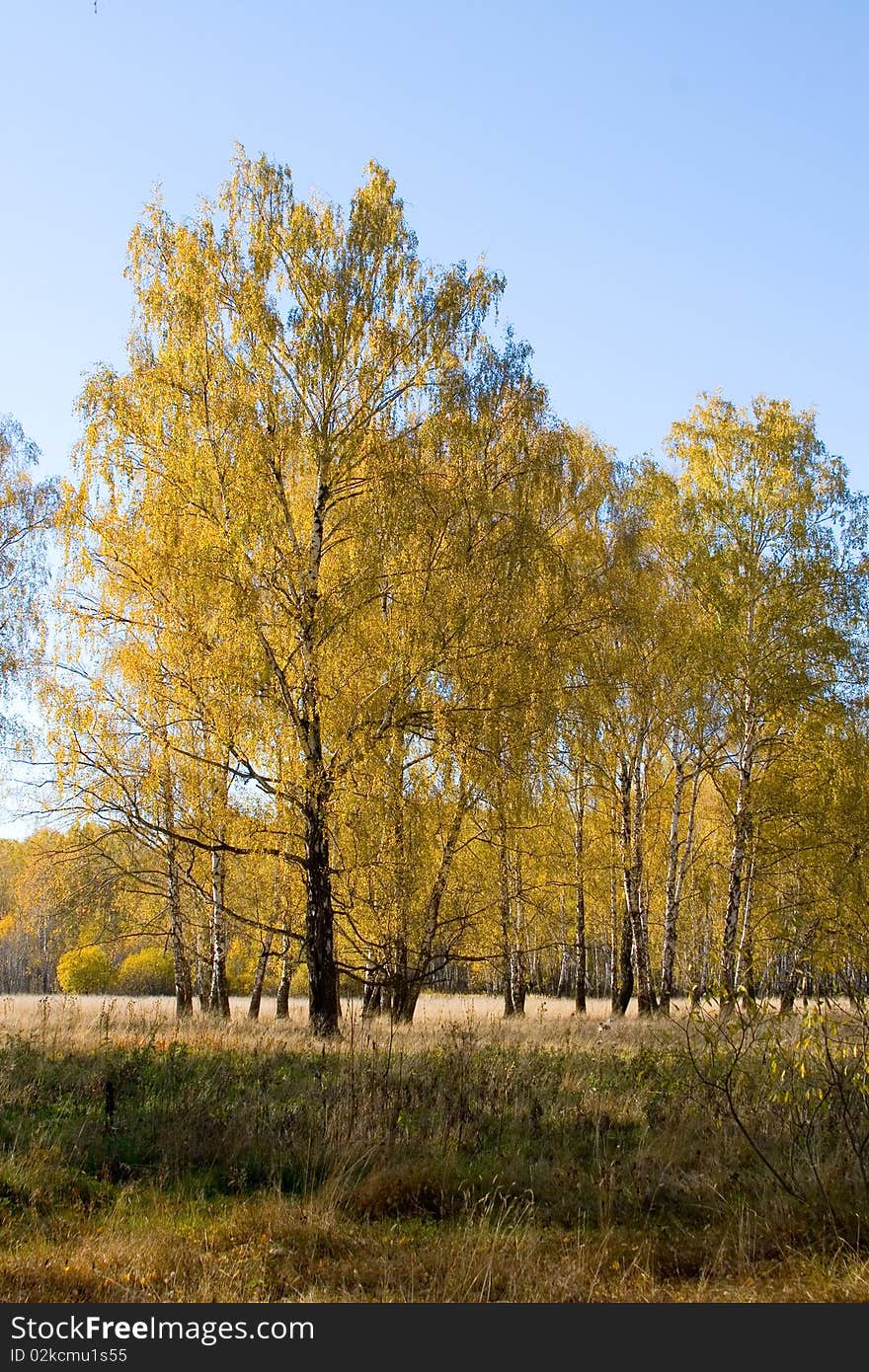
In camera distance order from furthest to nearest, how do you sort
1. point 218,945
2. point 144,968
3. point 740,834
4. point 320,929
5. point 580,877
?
1. point 144,968
2. point 580,877
3. point 740,834
4. point 218,945
5. point 320,929

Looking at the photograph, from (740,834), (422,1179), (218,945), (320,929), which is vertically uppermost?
(740,834)

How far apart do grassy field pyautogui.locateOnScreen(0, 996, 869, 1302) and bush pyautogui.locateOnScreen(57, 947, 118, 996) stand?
27.1m

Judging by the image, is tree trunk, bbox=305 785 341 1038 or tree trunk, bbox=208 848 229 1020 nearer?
tree trunk, bbox=305 785 341 1038

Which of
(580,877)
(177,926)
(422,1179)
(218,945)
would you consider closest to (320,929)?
(218,945)

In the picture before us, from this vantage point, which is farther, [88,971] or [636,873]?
[88,971]

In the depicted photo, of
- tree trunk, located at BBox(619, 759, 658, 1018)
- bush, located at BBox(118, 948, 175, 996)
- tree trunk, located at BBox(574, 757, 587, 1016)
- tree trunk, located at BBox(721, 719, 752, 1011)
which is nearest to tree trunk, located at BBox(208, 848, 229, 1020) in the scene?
tree trunk, located at BBox(574, 757, 587, 1016)

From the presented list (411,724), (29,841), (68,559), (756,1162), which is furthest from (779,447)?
(29,841)

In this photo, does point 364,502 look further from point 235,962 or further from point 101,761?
point 235,962

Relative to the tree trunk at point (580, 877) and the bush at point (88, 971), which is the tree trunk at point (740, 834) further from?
the bush at point (88, 971)

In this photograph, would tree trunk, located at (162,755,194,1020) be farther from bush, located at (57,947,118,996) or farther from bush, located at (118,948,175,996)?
bush, located at (118,948,175,996)

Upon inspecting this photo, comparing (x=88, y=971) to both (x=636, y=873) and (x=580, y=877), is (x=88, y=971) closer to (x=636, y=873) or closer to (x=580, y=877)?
(x=580, y=877)

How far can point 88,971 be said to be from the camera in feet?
113

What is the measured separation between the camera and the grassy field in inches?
183

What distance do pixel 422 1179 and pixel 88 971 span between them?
32.0 metres
